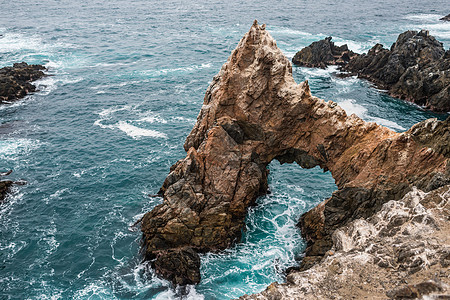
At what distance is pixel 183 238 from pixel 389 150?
71.3 ft

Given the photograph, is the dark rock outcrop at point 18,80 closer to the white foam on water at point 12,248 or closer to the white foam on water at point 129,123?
the white foam on water at point 129,123

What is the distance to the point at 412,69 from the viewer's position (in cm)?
7606

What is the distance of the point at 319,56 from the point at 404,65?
22505 mm

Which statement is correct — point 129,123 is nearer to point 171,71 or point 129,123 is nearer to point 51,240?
point 51,240

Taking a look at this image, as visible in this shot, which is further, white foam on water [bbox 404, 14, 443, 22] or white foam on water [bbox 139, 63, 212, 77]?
white foam on water [bbox 404, 14, 443, 22]

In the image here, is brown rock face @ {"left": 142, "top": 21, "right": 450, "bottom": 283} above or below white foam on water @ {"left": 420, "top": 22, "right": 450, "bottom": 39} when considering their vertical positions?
below

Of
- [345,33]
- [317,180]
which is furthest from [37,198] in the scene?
[345,33]

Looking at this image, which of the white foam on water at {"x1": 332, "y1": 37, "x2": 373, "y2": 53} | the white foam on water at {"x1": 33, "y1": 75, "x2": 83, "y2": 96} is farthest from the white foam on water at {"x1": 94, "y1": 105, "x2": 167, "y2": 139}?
the white foam on water at {"x1": 332, "y1": 37, "x2": 373, "y2": 53}

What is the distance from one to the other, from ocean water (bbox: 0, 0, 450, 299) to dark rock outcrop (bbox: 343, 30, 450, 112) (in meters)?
3.44

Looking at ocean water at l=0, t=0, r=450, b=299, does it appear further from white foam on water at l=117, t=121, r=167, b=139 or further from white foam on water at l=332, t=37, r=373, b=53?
white foam on water at l=332, t=37, r=373, b=53

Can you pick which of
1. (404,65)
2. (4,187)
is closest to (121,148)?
(4,187)

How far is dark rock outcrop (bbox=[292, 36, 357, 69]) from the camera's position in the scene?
321 ft

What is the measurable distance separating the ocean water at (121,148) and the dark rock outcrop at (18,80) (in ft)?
9.03

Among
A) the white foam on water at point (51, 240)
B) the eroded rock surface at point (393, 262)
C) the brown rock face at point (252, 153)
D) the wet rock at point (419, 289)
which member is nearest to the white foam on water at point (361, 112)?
the brown rock face at point (252, 153)
